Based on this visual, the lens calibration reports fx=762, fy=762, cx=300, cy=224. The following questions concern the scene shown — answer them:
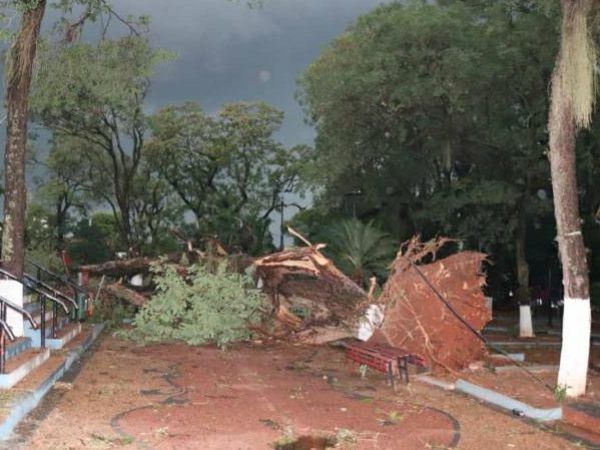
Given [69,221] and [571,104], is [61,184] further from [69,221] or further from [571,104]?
[571,104]

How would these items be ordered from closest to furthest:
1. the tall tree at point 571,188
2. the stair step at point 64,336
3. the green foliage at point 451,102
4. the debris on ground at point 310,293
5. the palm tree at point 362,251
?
the tall tree at point 571,188 → the stair step at point 64,336 → the debris on ground at point 310,293 → the green foliage at point 451,102 → the palm tree at point 362,251

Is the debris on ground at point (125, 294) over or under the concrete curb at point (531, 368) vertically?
over

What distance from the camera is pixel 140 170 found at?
46156mm

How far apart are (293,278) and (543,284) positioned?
2310cm

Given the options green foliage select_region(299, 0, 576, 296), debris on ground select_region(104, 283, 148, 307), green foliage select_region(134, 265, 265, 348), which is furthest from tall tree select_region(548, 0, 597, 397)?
debris on ground select_region(104, 283, 148, 307)

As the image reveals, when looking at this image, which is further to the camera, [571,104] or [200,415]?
[571,104]

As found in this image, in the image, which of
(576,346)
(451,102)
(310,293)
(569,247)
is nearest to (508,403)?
(576,346)

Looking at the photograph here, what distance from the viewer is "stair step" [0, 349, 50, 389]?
9945 millimetres

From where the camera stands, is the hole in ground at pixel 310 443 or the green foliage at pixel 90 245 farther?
the green foliage at pixel 90 245

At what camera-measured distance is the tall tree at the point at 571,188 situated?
35.6 feet

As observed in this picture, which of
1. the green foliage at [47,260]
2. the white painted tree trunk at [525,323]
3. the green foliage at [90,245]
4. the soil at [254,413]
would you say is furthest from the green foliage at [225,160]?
the soil at [254,413]

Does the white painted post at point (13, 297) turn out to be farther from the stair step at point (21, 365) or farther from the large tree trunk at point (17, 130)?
the large tree trunk at point (17, 130)

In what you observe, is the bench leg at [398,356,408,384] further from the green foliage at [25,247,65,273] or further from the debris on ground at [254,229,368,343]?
the green foliage at [25,247,65,273]

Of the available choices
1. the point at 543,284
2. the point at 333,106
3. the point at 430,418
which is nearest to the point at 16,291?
the point at 430,418
